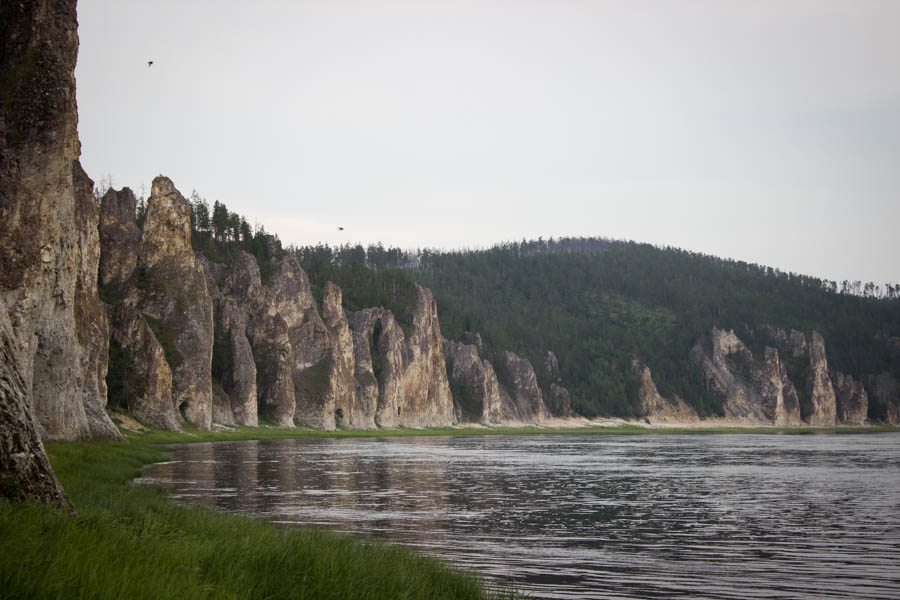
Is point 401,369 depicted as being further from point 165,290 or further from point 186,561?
point 186,561

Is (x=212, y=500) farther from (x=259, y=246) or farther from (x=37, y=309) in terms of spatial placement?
(x=259, y=246)

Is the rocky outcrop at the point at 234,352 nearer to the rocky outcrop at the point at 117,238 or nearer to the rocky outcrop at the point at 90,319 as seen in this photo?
the rocky outcrop at the point at 117,238

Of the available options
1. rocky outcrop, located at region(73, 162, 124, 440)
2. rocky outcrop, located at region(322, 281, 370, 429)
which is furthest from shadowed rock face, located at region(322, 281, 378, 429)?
rocky outcrop, located at region(73, 162, 124, 440)

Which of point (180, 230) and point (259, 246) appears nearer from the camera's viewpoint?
point (180, 230)

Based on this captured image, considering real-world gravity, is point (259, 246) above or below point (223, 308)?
above

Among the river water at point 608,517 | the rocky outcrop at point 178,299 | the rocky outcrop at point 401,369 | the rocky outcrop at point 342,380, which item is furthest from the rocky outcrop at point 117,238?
the rocky outcrop at point 401,369

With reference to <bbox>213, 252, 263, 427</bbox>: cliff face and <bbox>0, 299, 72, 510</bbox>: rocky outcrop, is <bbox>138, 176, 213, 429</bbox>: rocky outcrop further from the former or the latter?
<bbox>0, 299, 72, 510</bbox>: rocky outcrop

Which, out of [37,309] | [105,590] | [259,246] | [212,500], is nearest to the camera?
[105,590]

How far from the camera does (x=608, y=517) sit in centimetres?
3231

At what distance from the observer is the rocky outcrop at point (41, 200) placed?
129 feet

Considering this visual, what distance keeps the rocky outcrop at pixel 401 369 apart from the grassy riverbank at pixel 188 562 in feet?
473

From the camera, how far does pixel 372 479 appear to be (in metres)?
48.0

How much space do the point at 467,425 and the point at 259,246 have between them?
6256cm

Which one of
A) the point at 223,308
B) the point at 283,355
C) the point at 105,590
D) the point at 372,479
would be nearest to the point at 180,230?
the point at 223,308
